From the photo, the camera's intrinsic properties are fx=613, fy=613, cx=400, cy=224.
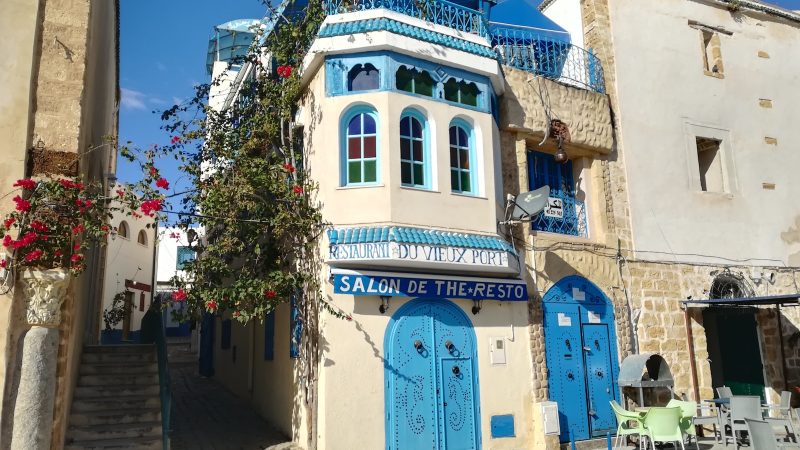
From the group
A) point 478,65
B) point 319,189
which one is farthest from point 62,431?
point 478,65

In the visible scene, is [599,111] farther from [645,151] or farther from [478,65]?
[478,65]

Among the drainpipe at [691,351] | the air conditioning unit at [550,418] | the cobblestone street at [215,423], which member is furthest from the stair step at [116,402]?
the drainpipe at [691,351]

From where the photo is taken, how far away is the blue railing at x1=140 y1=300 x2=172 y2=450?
8.52 metres

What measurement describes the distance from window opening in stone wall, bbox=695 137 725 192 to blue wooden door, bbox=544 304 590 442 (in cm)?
512

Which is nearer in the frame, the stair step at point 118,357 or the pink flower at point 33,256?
the pink flower at point 33,256

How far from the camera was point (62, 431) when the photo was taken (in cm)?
768

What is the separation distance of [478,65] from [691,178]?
5775 millimetres

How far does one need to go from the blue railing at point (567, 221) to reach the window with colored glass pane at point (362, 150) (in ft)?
11.5

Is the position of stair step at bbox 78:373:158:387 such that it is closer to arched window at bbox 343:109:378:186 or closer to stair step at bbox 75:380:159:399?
stair step at bbox 75:380:159:399

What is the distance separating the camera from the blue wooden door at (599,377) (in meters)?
10.6

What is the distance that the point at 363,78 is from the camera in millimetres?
9719

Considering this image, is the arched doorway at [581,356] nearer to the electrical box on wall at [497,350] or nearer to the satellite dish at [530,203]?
the electrical box on wall at [497,350]

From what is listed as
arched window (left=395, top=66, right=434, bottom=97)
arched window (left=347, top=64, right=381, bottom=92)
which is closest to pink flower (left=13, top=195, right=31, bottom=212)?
arched window (left=347, top=64, right=381, bottom=92)

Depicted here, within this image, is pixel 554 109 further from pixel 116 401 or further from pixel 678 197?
pixel 116 401
